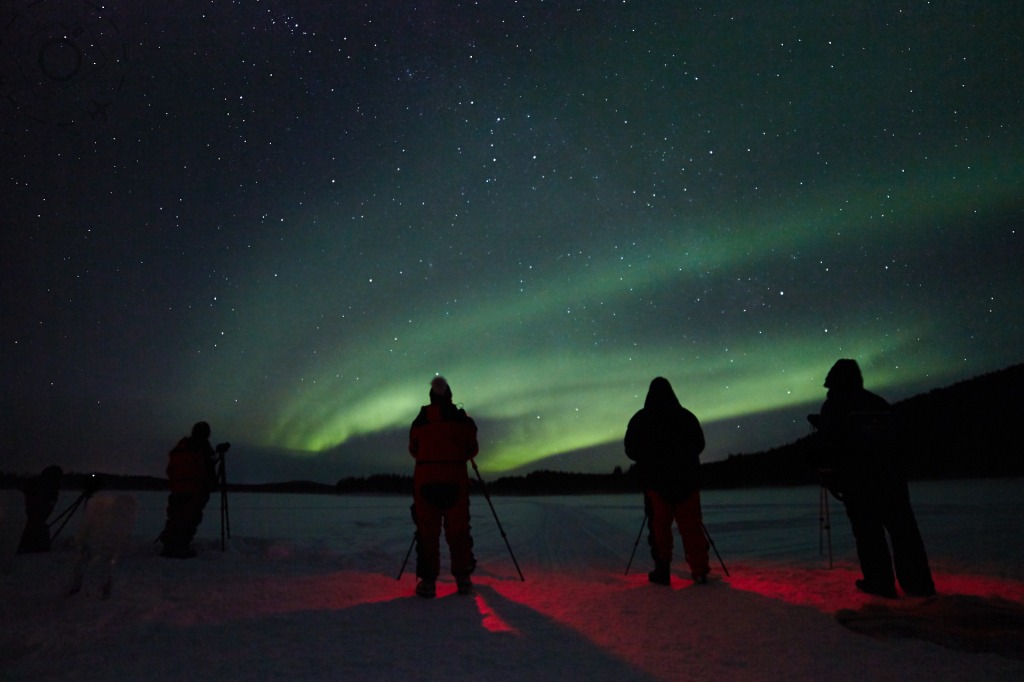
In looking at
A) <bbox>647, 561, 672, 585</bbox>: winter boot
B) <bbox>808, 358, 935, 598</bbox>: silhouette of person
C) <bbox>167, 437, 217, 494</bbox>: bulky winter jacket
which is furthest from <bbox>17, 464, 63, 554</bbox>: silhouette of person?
<bbox>808, 358, 935, 598</bbox>: silhouette of person

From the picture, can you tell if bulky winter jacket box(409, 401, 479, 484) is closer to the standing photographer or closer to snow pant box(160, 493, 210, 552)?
snow pant box(160, 493, 210, 552)

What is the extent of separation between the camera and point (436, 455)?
6.29 meters

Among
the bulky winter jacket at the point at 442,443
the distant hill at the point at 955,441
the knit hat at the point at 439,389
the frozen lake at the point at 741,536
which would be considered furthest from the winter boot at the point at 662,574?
the distant hill at the point at 955,441

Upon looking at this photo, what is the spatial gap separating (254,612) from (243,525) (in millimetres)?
10533

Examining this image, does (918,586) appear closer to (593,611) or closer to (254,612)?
(593,611)

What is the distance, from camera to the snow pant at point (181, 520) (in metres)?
8.30

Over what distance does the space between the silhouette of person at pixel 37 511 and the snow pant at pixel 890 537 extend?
Answer: 11.1 metres

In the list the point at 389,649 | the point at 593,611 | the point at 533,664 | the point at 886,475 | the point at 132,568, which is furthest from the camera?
the point at 132,568

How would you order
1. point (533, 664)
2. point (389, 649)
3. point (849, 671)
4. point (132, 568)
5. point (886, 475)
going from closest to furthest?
point (849, 671)
point (533, 664)
point (389, 649)
point (886, 475)
point (132, 568)

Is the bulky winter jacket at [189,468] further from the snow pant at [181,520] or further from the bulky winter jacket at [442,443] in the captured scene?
the bulky winter jacket at [442,443]

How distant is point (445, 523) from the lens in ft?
20.7

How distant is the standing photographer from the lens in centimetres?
833

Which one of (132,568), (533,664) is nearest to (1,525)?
(132,568)

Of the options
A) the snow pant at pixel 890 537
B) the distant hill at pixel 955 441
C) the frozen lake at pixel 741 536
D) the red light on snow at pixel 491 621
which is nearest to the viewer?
the red light on snow at pixel 491 621
